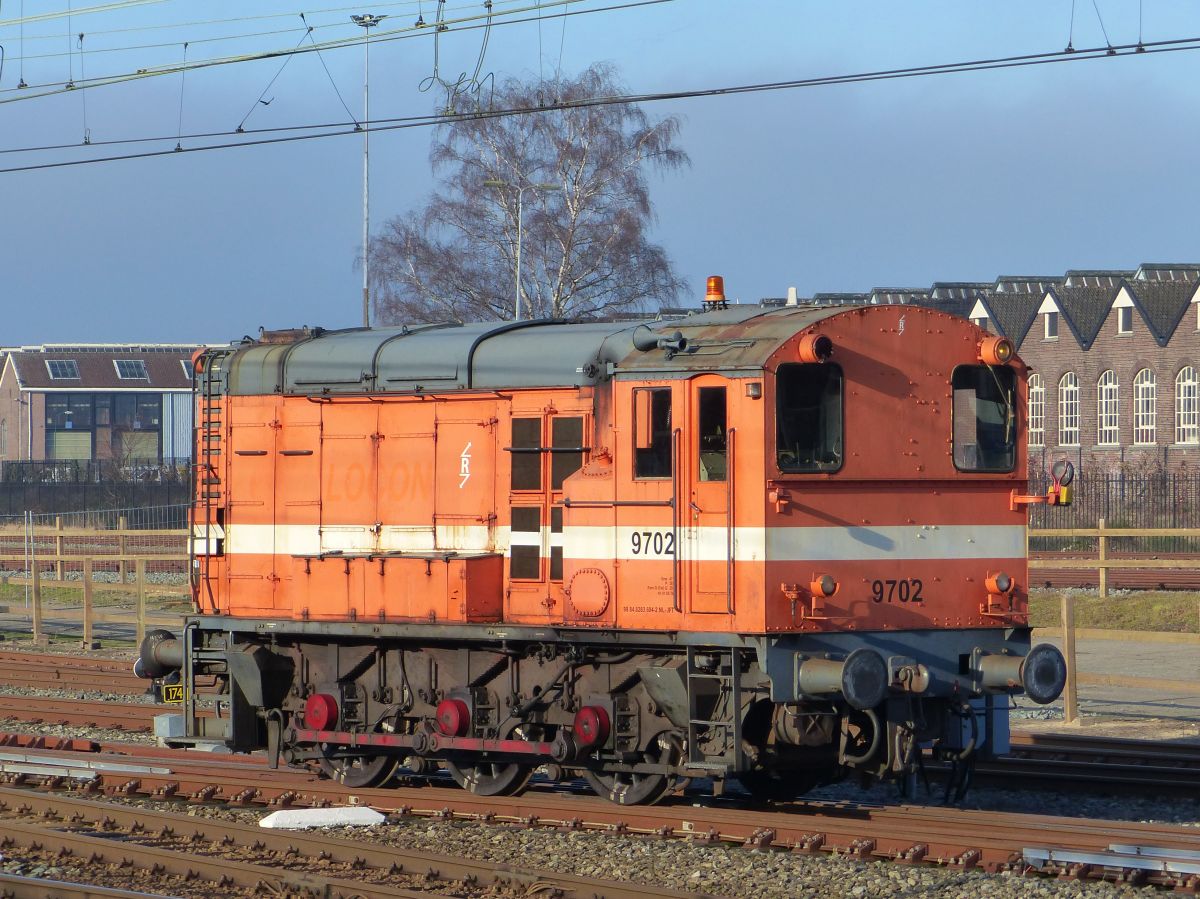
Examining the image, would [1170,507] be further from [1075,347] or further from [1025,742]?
[1025,742]

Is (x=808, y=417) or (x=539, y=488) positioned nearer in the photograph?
(x=808, y=417)

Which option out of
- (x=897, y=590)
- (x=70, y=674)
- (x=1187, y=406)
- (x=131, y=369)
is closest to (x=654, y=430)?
(x=897, y=590)

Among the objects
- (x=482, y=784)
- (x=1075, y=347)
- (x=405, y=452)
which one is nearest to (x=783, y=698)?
(x=482, y=784)

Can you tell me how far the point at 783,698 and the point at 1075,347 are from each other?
166ft

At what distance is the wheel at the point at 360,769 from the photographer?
1230 centimetres

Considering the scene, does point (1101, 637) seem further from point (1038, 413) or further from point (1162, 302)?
point (1038, 413)

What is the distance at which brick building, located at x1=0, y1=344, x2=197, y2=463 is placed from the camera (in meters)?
86.1

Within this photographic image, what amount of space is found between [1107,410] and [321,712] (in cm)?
4842

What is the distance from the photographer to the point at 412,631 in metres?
11.6

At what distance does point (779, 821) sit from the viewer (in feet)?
34.0

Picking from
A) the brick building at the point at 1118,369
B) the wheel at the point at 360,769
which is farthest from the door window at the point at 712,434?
the brick building at the point at 1118,369

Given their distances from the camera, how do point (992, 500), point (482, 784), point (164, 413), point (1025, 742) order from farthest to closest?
point (164, 413) < point (1025, 742) < point (482, 784) < point (992, 500)

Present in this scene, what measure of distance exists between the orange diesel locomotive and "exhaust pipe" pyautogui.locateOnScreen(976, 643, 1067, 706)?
0.02 m

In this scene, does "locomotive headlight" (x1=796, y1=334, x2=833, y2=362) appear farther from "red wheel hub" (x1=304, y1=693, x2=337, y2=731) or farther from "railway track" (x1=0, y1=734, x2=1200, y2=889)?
"red wheel hub" (x1=304, y1=693, x2=337, y2=731)
